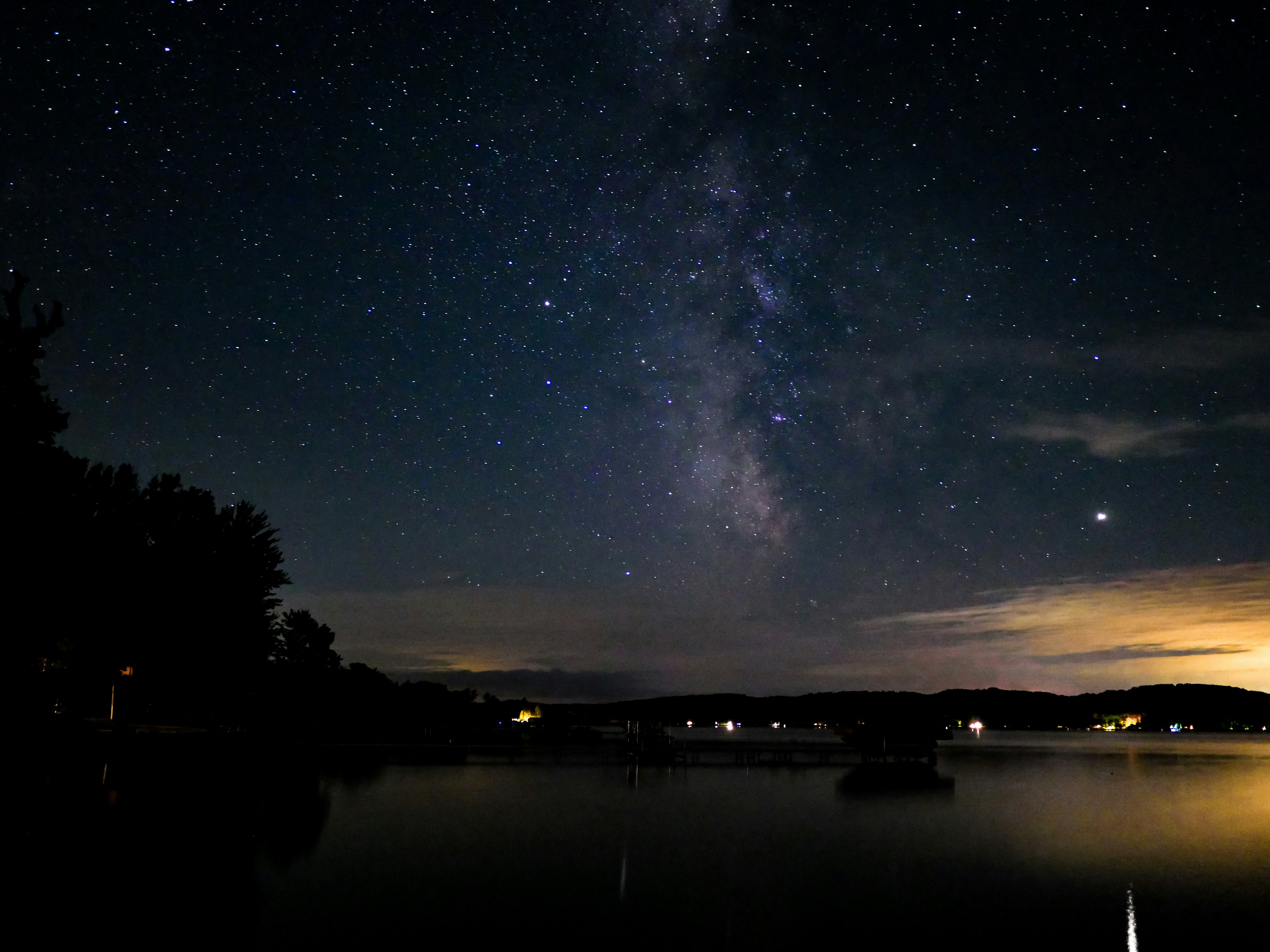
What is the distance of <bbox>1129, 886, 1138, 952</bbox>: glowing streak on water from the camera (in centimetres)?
1792

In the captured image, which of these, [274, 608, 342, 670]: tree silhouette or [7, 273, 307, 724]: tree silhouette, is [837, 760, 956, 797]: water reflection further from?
[274, 608, 342, 670]: tree silhouette

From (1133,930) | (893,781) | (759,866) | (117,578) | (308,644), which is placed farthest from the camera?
(308,644)

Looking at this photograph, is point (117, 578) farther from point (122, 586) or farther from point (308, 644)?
point (308, 644)

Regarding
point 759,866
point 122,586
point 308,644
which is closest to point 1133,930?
point 759,866

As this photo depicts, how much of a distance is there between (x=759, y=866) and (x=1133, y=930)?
954cm

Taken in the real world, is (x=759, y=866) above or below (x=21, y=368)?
below

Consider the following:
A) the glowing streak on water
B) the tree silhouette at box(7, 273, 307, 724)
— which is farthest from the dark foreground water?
the tree silhouette at box(7, 273, 307, 724)

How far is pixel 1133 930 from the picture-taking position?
19422 millimetres

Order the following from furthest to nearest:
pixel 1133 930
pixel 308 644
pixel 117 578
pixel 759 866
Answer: pixel 308 644
pixel 117 578
pixel 759 866
pixel 1133 930

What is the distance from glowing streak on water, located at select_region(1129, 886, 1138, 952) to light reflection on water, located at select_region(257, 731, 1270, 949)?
150 mm

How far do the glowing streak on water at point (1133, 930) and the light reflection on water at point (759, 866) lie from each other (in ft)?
0.49

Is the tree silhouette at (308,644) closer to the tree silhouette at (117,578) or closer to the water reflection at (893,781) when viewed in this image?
the tree silhouette at (117,578)

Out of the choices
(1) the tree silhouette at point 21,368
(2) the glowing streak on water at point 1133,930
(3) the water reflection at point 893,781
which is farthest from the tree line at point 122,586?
(3) the water reflection at point 893,781

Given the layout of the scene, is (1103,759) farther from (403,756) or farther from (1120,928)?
(1120,928)
